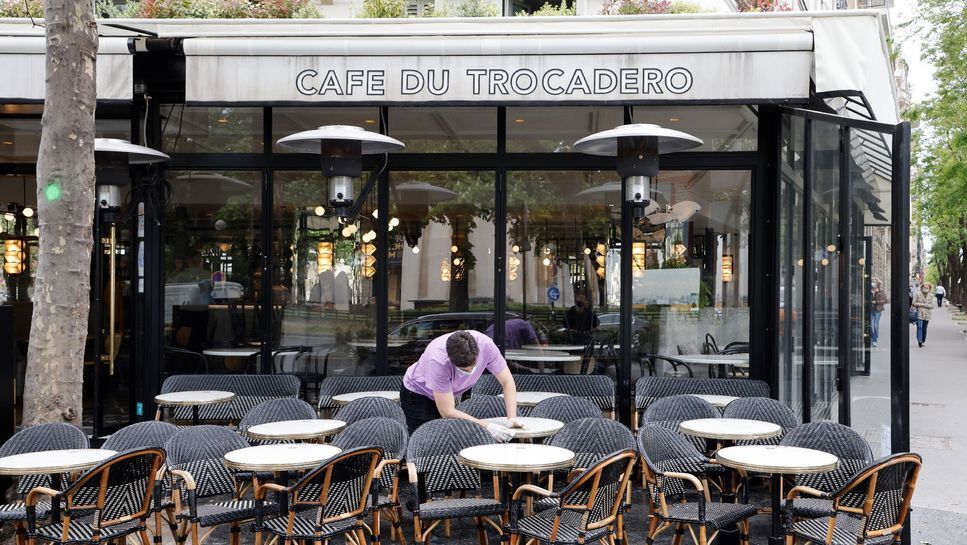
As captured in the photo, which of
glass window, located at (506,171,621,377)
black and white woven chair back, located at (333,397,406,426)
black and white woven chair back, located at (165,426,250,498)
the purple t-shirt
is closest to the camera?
black and white woven chair back, located at (165,426,250,498)

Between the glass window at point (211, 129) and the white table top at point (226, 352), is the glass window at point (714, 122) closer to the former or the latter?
the glass window at point (211, 129)

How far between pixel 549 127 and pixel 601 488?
4.87 m

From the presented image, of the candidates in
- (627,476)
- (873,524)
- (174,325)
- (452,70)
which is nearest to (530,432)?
(627,476)

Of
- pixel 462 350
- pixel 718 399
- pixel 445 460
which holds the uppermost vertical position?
pixel 462 350

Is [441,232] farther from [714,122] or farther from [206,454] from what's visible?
[206,454]

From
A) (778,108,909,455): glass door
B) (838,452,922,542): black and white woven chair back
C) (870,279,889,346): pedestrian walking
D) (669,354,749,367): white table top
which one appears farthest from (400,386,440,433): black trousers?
(870,279,889,346): pedestrian walking

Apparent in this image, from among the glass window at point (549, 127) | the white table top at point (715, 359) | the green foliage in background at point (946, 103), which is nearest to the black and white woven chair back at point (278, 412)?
the glass window at point (549, 127)

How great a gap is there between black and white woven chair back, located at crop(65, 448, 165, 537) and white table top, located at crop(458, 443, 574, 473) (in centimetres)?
190

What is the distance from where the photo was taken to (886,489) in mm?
5031

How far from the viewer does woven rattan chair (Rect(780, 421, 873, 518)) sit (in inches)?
231

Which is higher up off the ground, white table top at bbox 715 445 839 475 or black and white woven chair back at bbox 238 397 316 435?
black and white woven chair back at bbox 238 397 316 435

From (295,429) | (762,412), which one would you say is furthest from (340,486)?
(762,412)

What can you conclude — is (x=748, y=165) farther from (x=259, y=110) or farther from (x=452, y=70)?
(x=259, y=110)

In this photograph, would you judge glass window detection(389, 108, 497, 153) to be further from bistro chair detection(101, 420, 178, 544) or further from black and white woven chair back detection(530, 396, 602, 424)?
bistro chair detection(101, 420, 178, 544)
